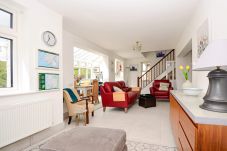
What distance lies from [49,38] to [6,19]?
722 millimetres

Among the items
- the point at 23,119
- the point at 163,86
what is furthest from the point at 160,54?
the point at 23,119

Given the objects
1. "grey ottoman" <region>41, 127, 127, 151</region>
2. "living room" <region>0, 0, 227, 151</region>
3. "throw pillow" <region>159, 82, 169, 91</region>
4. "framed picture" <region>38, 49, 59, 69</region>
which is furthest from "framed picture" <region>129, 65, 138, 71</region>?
"grey ottoman" <region>41, 127, 127, 151</region>

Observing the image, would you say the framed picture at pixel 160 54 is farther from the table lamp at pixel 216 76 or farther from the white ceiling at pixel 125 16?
the table lamp at pixel 216 76

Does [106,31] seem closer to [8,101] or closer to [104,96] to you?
[104,96]

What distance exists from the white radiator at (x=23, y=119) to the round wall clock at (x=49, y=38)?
1170 mm

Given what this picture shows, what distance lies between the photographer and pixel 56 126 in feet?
9.55

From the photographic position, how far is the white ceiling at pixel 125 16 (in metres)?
2.62

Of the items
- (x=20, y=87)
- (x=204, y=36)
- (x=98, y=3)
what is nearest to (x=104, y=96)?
(x=20, y=87)

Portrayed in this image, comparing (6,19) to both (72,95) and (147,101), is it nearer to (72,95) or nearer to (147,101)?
(72,95)

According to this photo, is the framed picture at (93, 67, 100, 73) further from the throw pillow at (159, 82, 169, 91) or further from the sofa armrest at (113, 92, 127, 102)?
the sofa armrest at (113, 92, 127, 102)

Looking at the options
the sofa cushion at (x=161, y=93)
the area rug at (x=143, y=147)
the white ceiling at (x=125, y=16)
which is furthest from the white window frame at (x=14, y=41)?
the sofa cushion at (x=161, y=93)

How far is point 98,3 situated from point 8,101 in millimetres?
2280

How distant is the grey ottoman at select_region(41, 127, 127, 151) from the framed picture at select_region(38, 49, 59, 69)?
162 centimetres

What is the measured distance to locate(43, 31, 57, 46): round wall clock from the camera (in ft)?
8.83
